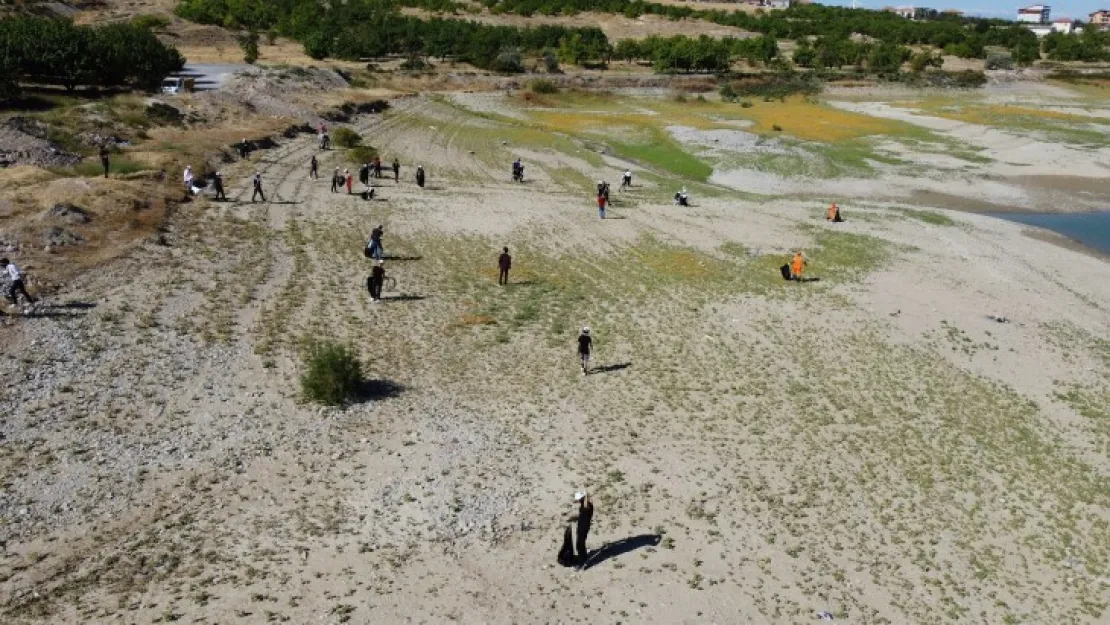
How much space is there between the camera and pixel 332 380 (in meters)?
21.1

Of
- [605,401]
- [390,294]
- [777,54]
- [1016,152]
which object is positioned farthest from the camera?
[777,54]

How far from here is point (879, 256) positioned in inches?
1517

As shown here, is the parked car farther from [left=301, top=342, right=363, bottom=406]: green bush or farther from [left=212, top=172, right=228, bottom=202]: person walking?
[left=301, top=342, right=363, bottom=406]: green bush

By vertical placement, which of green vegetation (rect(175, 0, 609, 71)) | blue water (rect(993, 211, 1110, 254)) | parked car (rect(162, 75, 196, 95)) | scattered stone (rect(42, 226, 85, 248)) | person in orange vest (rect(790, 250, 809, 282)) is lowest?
scattered stone (rect(42, 226, 85, 248))

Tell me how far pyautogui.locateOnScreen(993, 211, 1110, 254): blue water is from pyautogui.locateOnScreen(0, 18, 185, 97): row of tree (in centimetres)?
6589

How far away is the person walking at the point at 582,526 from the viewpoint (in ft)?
49.6

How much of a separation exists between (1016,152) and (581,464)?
218ft

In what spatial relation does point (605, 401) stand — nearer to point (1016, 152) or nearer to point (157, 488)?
point (157, 488)

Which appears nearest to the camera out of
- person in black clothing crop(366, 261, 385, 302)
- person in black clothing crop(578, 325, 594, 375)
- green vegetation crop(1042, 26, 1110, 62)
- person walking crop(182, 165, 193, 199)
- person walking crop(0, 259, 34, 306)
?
person in black clothing crop(578, 325, 594, 375)

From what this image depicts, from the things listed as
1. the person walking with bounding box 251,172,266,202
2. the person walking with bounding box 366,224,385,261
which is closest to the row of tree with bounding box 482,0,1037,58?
the person walking with bounding box 251,172,266,202

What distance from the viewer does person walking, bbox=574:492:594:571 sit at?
15117 millimetres

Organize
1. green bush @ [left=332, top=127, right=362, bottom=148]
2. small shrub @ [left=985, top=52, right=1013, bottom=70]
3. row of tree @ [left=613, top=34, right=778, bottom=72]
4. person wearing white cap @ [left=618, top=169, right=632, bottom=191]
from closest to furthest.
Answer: person wearing white cap @ [left=618, top=169, right=632, bottom=191] < green bush @ [left=332, top=127, right=362, bottom=148] < row of tree @ [left=613, top=34, right=778, bottom=72] < small shrub @ [left=985, top=52, right=1013, bottom=70]

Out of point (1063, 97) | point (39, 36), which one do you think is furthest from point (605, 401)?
point (1063, 97)

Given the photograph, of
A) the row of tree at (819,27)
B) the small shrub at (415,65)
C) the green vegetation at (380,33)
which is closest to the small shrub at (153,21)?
the green vegetation at (380,33)
